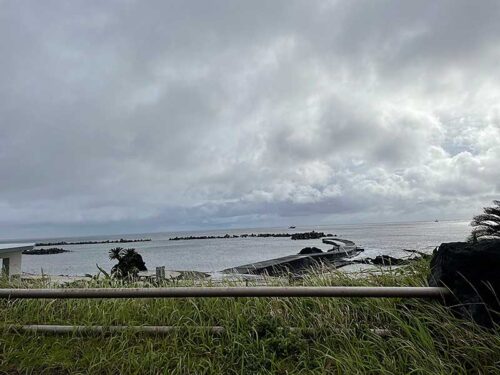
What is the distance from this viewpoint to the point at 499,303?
3.51 m

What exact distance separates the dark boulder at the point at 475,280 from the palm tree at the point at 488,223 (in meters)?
3.45

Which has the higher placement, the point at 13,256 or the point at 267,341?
the point at 13,256

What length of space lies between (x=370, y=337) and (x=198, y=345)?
157 centimetres

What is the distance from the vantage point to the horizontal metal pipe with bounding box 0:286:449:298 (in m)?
3.64

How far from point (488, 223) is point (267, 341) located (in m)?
→ 5.09

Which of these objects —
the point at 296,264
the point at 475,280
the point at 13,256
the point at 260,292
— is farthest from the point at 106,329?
the point at 296,264

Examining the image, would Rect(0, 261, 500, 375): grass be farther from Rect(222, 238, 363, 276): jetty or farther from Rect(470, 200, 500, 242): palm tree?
Rect(470, 200, 500, 242): palm tree

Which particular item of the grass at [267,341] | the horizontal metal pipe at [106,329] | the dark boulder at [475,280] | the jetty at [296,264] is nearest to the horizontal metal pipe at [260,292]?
the dark boulder at [475,280]

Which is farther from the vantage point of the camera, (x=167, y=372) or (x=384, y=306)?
(x=384, y=306)

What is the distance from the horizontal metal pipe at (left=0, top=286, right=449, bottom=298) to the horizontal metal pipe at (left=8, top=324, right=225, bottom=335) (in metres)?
0.37

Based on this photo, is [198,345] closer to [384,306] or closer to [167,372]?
[167,372]

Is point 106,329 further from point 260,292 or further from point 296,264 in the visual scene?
point 296,264

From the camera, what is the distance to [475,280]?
11.8ft

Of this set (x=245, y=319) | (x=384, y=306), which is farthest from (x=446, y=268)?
(x=245, y=319)
